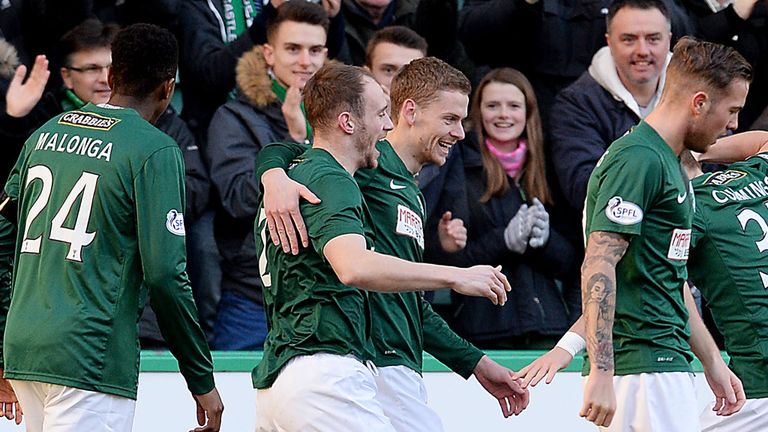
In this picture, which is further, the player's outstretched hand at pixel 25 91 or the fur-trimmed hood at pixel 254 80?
the fur-trimmed hood at pixel 254 80

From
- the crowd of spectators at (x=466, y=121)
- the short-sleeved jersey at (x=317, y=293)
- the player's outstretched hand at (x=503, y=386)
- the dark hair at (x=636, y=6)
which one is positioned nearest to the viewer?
the short-sleeved jersey at (x=317, y=293)

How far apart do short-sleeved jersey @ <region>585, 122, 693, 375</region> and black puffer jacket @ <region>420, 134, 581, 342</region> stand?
2542 millimetres

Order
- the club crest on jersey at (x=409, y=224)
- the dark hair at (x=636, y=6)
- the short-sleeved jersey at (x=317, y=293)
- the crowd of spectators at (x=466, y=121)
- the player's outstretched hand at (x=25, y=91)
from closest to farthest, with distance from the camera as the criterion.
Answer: the short-sleeved jersey at (x=317, y=293) < the club crest on jersey at (x=409, y=224) < the player's outstretched hand at (x=25, y=91) < the crowd of spectators at (x=466, y=121) < the dark hair at (x=636, y=6)

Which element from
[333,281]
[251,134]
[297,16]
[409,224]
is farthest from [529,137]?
[333,281]

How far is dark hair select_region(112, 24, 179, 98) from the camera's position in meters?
4.84

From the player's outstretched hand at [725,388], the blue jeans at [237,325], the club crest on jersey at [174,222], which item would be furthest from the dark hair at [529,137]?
the club crest on jersey at [174,222]

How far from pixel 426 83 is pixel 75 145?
1675mm

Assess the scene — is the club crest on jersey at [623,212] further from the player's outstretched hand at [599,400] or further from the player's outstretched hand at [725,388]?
the player's outstretched hand at [725,388]

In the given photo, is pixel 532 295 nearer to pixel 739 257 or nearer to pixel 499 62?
pixel 499 62

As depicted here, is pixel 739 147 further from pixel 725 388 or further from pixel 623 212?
pixel 623 212

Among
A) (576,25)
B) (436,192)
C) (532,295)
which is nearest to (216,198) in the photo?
(436,192)

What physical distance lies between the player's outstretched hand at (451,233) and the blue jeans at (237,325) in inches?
42.7

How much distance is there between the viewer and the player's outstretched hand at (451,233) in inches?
294

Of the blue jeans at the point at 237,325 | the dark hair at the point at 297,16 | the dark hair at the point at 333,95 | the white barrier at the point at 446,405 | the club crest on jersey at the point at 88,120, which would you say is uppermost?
the dark hair at the point at 333,95
